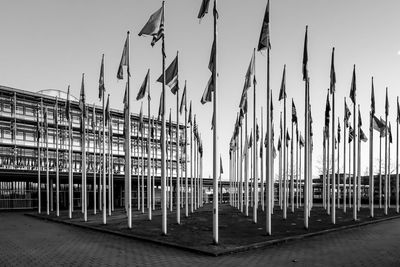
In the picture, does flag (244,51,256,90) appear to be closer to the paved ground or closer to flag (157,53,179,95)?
flag (157,53,179,95)

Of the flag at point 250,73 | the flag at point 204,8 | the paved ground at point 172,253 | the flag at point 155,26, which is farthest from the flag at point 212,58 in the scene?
the paved ground at point 172,253

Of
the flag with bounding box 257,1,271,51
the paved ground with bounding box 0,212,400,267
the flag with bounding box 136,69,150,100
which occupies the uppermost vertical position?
the flag with bounding box 257,1,271,51

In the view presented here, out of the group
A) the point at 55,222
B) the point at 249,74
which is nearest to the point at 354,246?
the point at 249,74

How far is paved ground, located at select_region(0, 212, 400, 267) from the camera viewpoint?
13828 mm

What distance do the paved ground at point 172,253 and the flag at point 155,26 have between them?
10128 mm

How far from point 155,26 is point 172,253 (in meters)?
10.8

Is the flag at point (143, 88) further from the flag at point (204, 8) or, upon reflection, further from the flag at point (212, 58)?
the flag at point (204, 8)

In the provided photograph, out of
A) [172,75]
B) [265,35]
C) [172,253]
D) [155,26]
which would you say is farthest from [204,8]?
[172,253]

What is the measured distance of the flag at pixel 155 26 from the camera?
19.4m

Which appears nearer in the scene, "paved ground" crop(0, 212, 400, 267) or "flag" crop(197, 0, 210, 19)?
"paved ground" crop(0, 212, 400, 267)

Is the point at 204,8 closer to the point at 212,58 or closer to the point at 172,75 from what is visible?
the point at 212,58

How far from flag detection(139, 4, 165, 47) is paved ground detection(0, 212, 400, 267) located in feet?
33.2

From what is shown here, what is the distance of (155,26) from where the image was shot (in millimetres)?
19453

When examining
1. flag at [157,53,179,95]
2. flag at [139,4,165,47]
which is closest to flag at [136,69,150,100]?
flag at [157,53,179,95]
